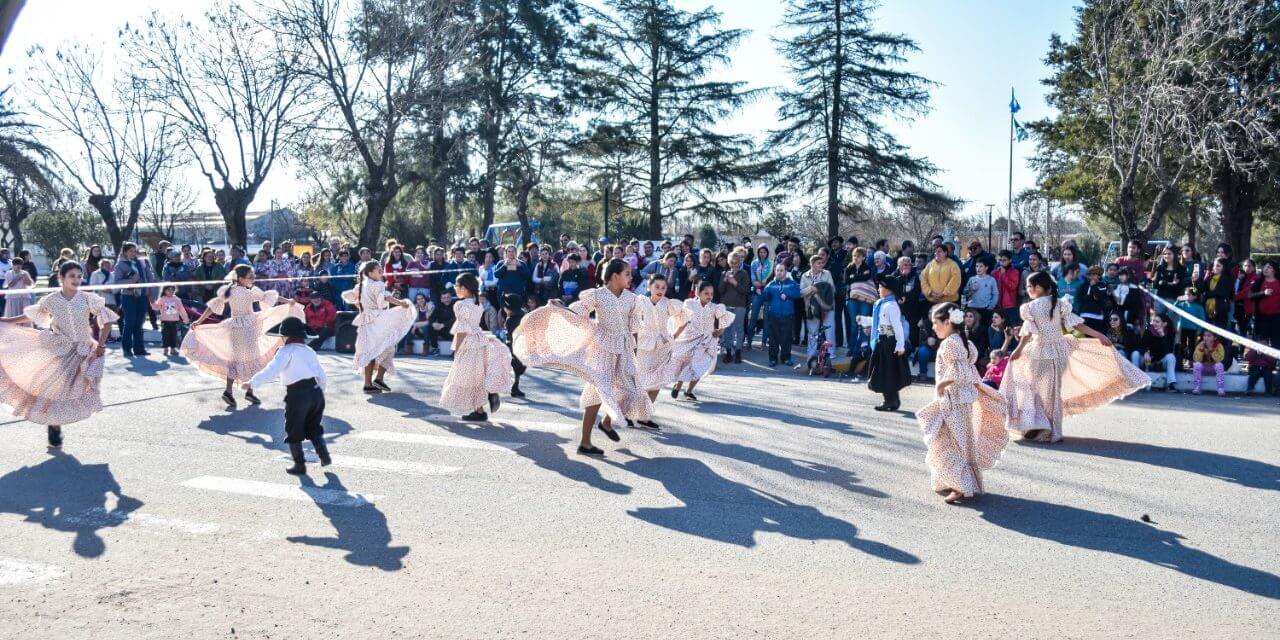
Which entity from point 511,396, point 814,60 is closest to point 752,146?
point 814,60

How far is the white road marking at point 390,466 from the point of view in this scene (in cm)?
841

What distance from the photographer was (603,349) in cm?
910

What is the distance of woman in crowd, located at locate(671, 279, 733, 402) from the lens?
40.9 feet

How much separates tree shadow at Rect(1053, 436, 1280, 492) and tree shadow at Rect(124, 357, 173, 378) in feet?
42.1

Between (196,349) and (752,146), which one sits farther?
(752,146)

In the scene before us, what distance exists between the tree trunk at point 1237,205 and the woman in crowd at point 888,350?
25.8 meters

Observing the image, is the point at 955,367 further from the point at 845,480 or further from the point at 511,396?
the point at 511,396

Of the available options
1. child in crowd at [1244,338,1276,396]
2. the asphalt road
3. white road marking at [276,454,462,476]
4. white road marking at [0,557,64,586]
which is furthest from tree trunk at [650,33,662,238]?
white road marking at [0,557,64,586]

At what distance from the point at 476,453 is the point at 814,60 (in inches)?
1102

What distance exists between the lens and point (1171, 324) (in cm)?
1434

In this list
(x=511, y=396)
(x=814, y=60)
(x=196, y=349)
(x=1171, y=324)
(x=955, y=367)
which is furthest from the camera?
(x=814, y=60)

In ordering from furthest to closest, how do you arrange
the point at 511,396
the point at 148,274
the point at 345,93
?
the point at 345,93, the point at 148,274, the point at 511,396

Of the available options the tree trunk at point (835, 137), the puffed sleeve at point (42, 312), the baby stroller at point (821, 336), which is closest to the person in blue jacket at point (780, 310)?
the baby stroller at point (821, 336)

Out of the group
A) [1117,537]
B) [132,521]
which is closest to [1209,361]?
[1117,537]
